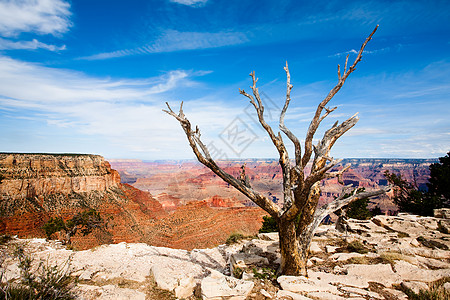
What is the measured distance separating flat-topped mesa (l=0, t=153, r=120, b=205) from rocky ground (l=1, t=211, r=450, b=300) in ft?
143

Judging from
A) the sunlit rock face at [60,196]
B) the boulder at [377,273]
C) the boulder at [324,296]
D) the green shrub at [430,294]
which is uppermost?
the green shrub at [430,294]

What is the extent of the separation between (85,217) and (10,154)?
1387 inches

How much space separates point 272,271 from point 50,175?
2217 inches

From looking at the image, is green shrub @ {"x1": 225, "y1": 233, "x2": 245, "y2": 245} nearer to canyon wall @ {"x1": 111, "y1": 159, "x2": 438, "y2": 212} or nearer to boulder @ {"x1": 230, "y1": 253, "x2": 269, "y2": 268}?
boulder @ {"x1": 230, "y1": 253, "x2": 269, "y2": 268}

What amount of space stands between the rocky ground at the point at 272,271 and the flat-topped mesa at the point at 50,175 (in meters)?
43.5

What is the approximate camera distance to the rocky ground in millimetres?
5223

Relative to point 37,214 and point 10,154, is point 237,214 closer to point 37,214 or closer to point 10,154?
point 37,214

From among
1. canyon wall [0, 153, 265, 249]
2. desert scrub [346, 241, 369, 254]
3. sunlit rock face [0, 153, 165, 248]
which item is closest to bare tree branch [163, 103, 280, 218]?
desert scrub [346, 241, 369, 254]

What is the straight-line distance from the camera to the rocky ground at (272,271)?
206 inches

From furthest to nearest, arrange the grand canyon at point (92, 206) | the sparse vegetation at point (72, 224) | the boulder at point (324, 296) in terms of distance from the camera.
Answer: the grand canyon at point (92, 206), the sparse vegetation at point (72, 224), the boulder at point (324, 296)

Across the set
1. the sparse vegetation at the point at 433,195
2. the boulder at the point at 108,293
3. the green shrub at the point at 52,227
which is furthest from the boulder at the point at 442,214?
the green shrub at the point at 52,227

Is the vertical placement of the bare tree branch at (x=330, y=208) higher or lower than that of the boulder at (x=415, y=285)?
higher

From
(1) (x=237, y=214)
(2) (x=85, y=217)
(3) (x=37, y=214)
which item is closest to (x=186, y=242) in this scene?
(1) (x=237, y=214)

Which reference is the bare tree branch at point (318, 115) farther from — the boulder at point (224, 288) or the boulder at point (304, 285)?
the boulder at point (224, 288)
